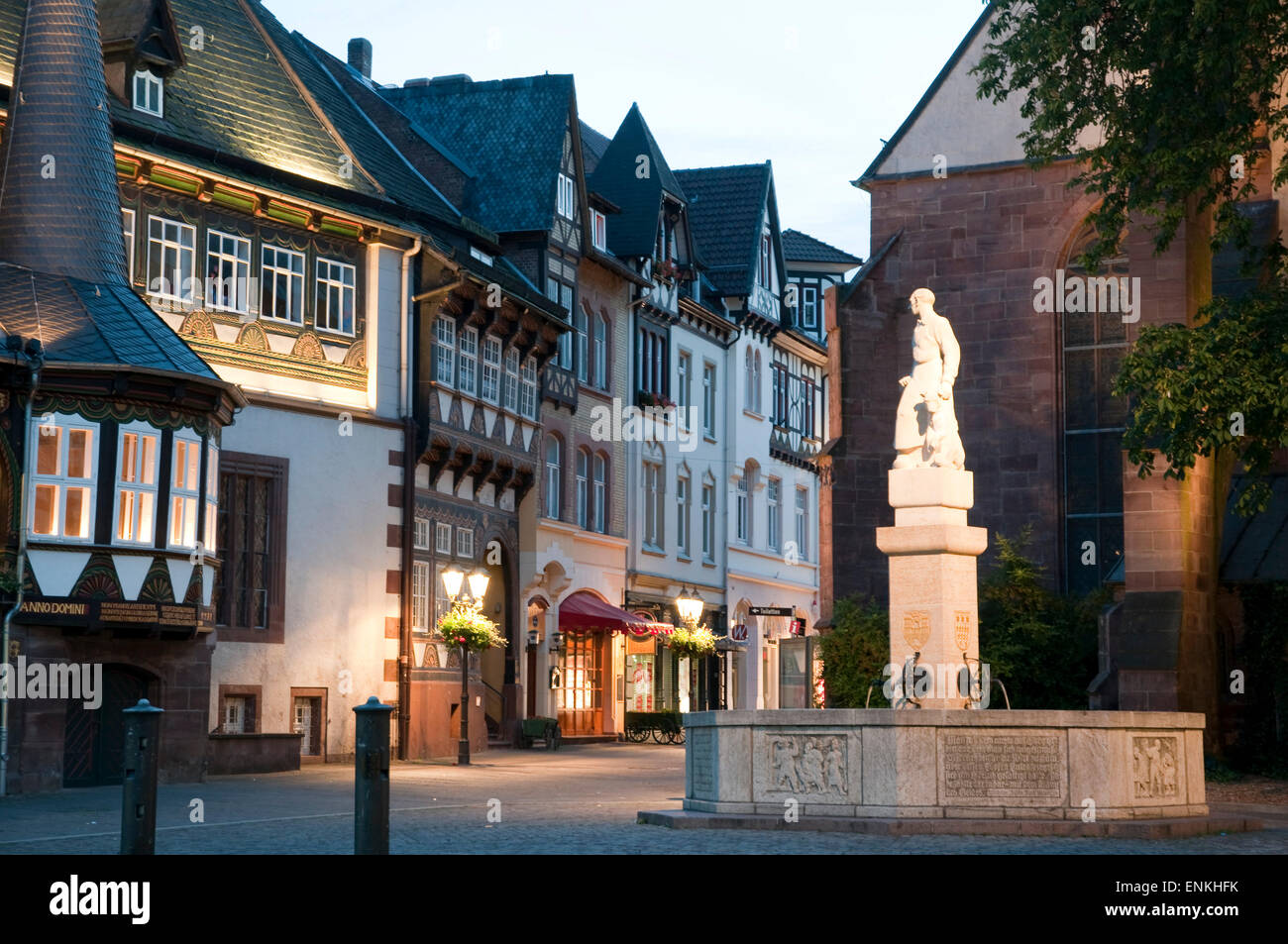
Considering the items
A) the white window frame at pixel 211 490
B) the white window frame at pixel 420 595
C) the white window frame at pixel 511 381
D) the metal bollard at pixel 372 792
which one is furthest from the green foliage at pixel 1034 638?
the metal bollard at pixel 372 792

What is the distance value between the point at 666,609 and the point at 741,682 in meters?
7.47

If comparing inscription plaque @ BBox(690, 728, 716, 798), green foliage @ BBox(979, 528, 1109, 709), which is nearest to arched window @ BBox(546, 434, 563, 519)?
green foliage @ BBox(979, 528, 1109, 709)

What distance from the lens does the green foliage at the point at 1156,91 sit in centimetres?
2130

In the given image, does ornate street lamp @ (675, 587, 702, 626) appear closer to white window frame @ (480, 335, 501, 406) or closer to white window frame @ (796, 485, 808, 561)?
white window frame @ (480, 335, 501, 406)

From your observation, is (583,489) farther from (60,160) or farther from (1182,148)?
(1182,148)

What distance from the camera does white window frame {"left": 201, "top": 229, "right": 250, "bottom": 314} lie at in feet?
96.2

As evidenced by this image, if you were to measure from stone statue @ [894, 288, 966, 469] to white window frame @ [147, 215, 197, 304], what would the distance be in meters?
13.8

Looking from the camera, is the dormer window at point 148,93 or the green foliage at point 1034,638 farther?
the dormer window at point 148,93

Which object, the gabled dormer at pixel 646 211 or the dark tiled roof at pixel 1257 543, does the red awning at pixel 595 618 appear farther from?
the dark tiled roof at pixel 1257 543

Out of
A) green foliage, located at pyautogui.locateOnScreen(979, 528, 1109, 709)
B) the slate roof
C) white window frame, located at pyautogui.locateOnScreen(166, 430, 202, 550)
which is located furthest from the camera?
green foliage, located at pyautogui.locateOnScreen(979, 528, 1109, 709)

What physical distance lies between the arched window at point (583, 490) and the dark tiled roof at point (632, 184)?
564 centimetres
